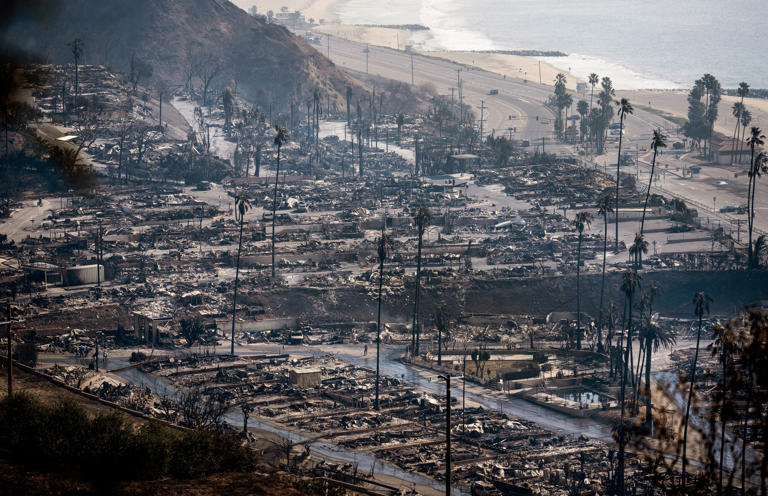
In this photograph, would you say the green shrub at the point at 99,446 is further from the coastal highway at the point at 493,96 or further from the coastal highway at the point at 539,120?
the coastal highway at the point at 493,96

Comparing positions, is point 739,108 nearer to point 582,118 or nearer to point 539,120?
point 582,118

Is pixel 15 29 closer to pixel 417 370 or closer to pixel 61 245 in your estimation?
pixel 417 370

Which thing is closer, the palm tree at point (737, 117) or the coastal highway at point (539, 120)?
the coastal highway at point (539, 120)

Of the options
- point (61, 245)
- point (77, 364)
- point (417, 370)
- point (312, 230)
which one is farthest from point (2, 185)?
point (417, 370)

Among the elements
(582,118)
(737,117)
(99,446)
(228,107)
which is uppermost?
(737,117)

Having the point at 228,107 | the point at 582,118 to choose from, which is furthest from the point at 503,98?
the point at 228,107

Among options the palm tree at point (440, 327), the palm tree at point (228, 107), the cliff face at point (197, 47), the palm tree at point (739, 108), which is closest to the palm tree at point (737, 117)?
the palm tree at point (739, 108)

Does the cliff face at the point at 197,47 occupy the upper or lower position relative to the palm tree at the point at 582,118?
upper

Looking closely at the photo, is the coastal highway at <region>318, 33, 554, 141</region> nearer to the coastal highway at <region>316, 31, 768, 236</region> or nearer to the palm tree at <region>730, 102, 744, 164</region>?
the coastal highway at <region>316, 31, 768, 236</region>

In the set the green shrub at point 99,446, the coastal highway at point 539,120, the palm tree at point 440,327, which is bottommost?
the palm tree at point 440,327
